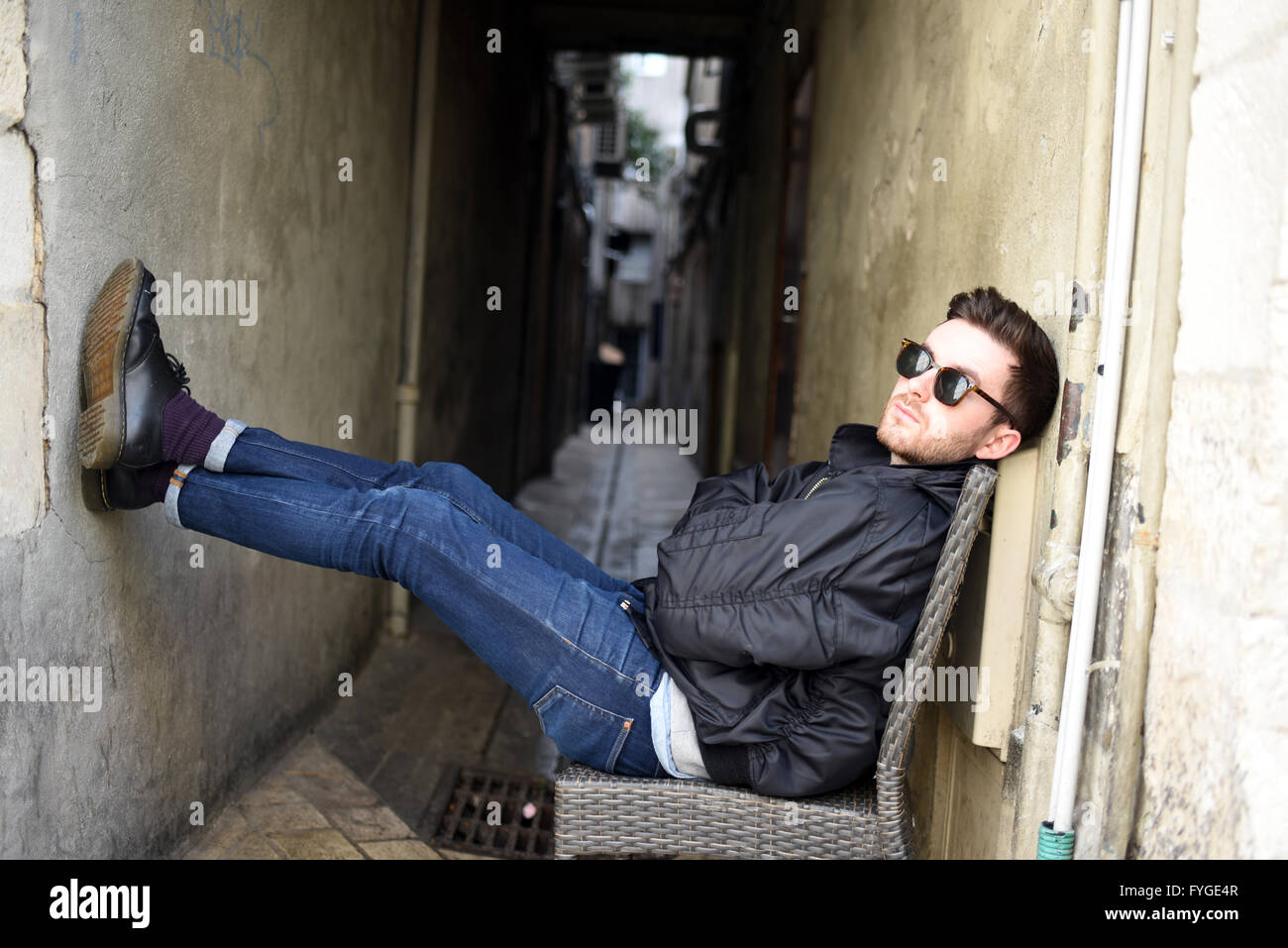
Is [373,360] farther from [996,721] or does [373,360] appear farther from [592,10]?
[592,10]

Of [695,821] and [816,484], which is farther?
[816,484]

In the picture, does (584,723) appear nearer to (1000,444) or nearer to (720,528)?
(720,528)

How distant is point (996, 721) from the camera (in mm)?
1952

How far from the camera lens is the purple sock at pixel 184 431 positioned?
199 cm

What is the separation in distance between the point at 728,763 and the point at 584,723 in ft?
0.95

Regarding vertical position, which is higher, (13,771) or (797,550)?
(797,550)

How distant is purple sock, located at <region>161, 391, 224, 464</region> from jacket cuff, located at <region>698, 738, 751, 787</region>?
1124 mm

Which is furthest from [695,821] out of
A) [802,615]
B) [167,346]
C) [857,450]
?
[167,346]

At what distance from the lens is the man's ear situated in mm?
1969

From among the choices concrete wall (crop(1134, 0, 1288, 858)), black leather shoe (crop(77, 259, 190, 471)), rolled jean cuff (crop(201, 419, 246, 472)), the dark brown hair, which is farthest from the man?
black leather shoe (crop(77, 259, 190, 471))

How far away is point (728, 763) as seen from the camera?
2.00 meters

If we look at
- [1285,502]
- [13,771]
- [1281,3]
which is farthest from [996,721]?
[13,771]

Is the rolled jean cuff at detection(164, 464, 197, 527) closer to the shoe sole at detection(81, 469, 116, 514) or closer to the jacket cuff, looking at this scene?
the shoe sole at detection(81, 469, 116, 514)
